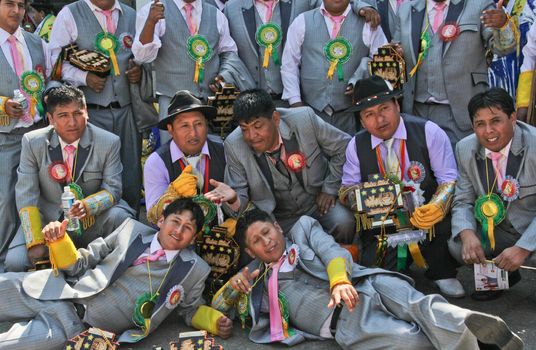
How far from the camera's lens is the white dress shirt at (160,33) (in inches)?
191

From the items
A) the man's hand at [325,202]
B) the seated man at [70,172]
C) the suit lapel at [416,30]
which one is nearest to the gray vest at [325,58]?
the suit lapel at [416,30]

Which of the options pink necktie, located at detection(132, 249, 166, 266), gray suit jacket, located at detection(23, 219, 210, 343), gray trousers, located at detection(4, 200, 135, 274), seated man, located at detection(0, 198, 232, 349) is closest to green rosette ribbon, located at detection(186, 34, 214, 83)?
gray trousers, located at detection(4, 200, 135, 274)

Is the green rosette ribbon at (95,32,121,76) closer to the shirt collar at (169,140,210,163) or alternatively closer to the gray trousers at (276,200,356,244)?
the shirt collar at (169,140,210,163)

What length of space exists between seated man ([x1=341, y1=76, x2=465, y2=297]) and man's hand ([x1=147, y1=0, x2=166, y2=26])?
143 centimetres

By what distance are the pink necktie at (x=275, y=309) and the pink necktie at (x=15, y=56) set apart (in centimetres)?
240

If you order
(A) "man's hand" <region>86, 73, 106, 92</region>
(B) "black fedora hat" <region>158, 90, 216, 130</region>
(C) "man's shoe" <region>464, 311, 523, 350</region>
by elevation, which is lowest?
(C) "man's shoe" <region>464, 311, 523, 350</region>

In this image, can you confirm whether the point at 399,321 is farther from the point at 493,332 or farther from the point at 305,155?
the point at 305,155

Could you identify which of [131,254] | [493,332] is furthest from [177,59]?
[493,332]

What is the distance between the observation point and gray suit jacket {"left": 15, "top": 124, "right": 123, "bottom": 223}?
14.7 ft

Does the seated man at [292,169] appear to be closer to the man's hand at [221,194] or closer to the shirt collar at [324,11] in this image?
the man's hand at [221,194]

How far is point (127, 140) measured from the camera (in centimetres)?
531

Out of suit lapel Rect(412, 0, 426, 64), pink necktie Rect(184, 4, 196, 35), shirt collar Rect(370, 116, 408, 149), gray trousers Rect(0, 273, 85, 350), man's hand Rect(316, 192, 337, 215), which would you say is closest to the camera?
gray trousers Rect(0, 273, 85, 350)

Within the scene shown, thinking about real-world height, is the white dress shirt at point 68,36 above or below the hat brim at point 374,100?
above

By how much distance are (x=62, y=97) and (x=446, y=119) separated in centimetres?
255
